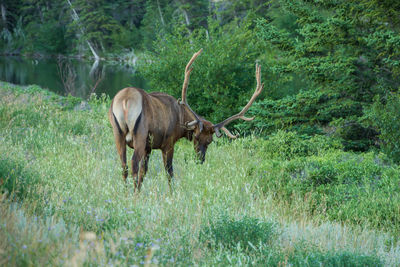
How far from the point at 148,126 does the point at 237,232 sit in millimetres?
2301

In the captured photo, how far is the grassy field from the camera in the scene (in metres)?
3.49

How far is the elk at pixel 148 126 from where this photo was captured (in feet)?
19.2

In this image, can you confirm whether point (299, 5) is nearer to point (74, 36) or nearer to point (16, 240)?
point (16, 240)

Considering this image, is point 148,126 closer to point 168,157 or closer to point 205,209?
point 168,157

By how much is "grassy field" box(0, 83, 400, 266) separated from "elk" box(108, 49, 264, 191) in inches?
13.6

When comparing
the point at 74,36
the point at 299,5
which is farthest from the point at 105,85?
the point at 74,36

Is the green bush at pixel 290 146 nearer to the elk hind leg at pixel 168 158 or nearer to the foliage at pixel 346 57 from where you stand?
the foliage at pixel 346 57

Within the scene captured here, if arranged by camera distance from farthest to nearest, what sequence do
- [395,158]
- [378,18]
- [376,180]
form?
[378,18] < [395,158] < [376,180]

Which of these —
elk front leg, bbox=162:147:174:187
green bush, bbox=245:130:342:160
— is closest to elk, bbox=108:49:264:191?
elk front leg, bbox=162:147:174:187

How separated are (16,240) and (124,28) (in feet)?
193

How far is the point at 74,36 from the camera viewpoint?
208 feet

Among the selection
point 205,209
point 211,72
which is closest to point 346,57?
point 211,72

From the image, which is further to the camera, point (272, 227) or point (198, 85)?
point (198, 85)

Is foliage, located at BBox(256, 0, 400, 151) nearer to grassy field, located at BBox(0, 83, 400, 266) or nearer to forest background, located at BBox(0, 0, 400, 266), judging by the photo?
forest background, located at BBox(0, 0, 400, 266)
